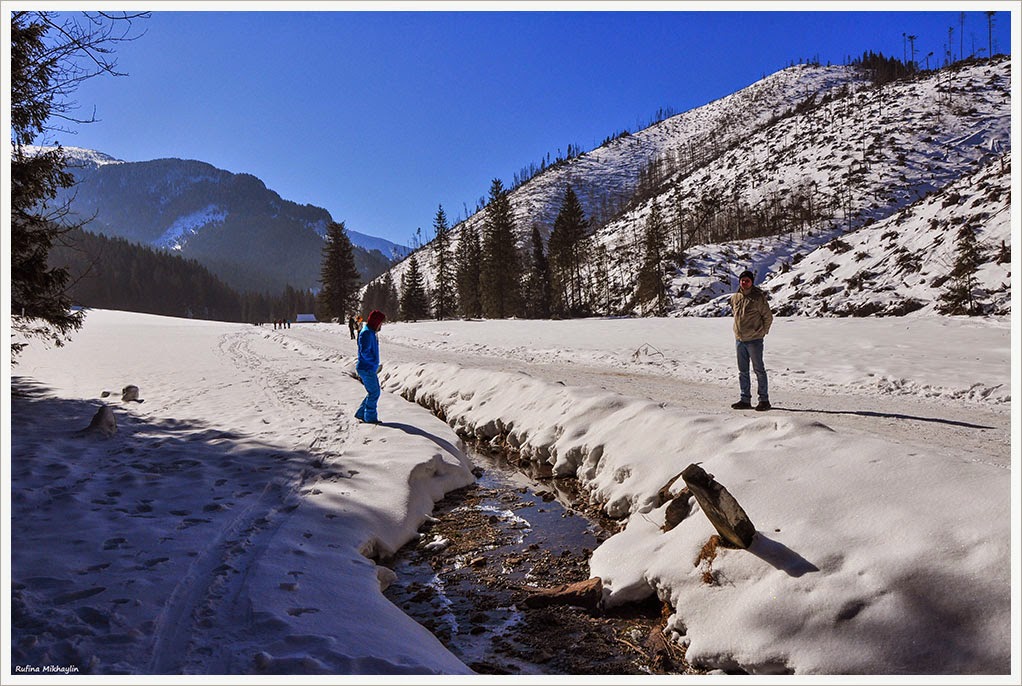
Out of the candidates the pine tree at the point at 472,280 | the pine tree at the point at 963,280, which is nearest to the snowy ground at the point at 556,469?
the pine tree at the point at 963,280

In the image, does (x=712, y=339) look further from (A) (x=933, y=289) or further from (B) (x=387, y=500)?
(B) (x=387, y=500)

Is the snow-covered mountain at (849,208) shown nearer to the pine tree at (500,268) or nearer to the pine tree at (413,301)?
the pine tree at (500,268)

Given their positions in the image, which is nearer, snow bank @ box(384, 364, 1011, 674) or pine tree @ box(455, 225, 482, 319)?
snow bank @ box(384, 364, 1011, 674)

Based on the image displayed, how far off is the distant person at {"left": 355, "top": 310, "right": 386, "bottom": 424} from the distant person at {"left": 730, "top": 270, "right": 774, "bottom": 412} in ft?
19.8

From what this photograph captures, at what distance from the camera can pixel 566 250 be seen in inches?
2141

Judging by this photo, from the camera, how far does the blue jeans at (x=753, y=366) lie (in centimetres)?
840

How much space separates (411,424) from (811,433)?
21.1 feet

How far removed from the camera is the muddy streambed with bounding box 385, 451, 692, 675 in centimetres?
358

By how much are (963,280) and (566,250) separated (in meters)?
36.2

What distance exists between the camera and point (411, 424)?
30.7 ft

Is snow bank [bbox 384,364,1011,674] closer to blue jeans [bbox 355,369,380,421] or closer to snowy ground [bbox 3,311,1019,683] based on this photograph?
snowy ground [bbox 3,311,1019,683]
